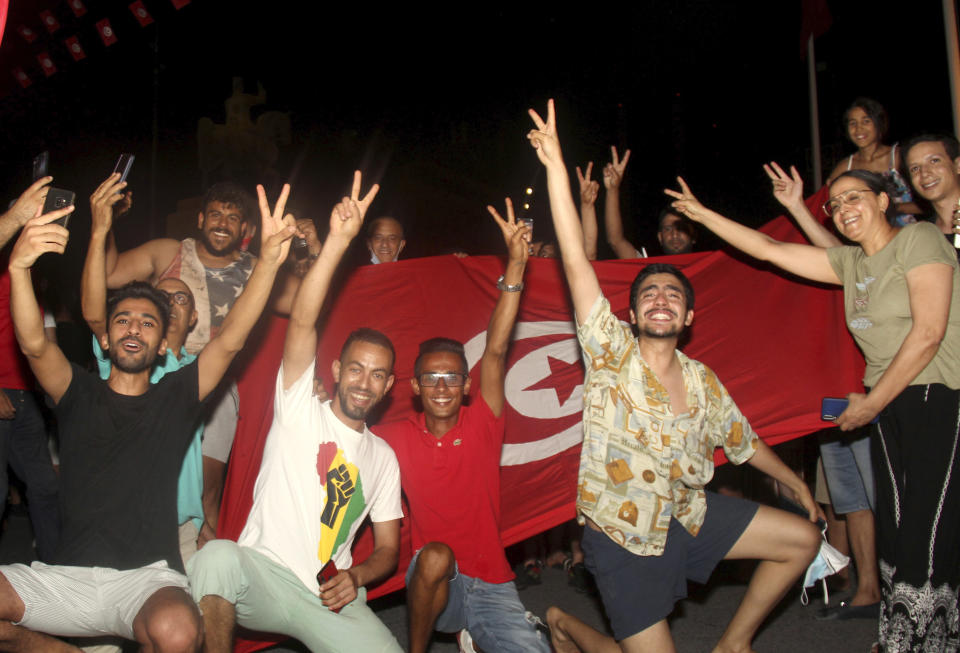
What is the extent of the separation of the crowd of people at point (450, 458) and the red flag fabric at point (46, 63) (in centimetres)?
337

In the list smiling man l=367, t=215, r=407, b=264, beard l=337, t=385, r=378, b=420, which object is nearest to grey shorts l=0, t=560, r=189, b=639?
beard l=337, t=385, r=378, b=420

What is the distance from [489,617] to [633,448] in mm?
1126

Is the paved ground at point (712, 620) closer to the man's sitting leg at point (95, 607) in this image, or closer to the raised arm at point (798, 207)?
the man's sitting leg at point (95, 607)

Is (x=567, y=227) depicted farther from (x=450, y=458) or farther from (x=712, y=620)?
(x=712, y=620)

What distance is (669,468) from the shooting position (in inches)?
139

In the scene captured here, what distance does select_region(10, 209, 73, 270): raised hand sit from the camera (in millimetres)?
2980

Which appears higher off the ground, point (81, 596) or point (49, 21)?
point (49, 21)

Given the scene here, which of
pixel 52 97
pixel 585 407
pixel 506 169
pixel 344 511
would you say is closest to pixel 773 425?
pixel 585 407

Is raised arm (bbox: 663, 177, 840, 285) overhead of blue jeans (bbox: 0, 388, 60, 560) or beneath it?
overhead

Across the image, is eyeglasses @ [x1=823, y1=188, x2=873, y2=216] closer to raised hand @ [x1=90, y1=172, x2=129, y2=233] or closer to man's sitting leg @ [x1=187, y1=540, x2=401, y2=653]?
man's sitting leg @ [x1=187, y1=540, x2=401, y2=653]

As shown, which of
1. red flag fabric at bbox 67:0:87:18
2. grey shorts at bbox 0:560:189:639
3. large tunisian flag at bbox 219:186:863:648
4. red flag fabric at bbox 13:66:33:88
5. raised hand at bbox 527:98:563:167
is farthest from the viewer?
red flag fabric at bbox 13:66:33:88

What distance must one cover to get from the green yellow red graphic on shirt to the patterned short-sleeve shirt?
44.5 inches

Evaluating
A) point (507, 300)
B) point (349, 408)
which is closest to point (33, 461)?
point (349, 408)

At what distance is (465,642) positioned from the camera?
375 cm
